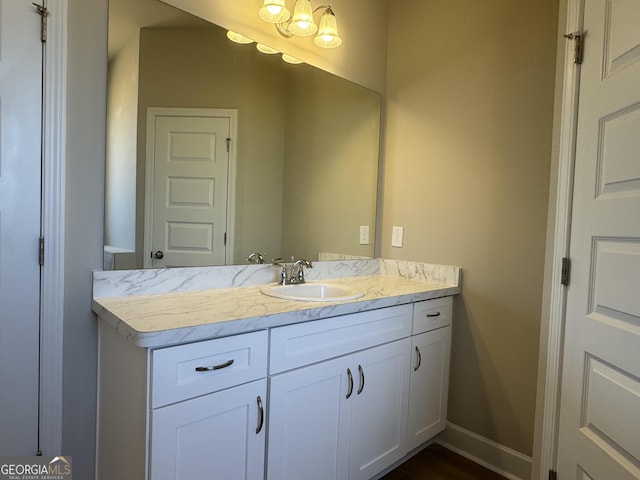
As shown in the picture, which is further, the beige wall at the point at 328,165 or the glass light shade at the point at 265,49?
the beige wall at the point at 328,165

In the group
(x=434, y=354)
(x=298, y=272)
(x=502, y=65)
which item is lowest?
(x=434, y=354)

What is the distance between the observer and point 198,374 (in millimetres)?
1094

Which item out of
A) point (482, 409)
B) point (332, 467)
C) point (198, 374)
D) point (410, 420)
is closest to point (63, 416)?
point (198, 374)

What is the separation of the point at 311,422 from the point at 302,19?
5.81 feet

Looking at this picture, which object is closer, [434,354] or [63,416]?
[63,416]

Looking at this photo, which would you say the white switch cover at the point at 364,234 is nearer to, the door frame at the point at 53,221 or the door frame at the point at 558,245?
the door frame at the point at 558,245

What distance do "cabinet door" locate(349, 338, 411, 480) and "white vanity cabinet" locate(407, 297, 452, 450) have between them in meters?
0.07

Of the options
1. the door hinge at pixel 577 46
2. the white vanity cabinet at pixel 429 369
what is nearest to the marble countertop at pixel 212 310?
the white vanity cabinet at pixel 429 369

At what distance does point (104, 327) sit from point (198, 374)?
0.46m

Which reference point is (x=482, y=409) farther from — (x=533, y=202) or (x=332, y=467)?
(x=533, y=202)

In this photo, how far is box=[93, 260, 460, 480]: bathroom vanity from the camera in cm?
105

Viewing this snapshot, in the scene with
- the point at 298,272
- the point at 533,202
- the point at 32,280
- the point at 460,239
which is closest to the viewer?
the point at 32,280

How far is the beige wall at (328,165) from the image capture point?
2014 millimetres

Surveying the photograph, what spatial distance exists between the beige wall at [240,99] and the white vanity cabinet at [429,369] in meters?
0.81
